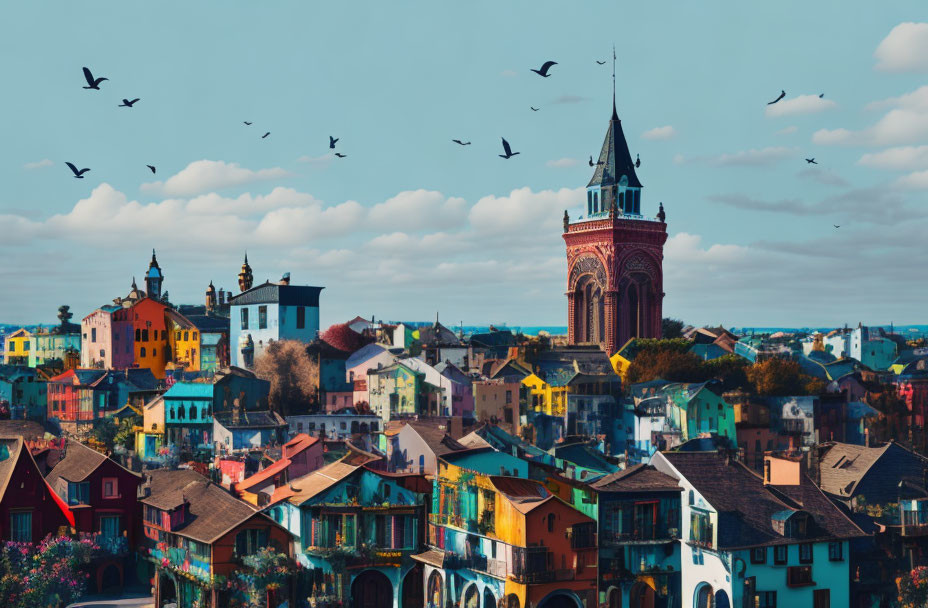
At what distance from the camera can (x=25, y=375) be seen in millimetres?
140125

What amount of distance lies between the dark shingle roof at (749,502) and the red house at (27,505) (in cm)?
3355

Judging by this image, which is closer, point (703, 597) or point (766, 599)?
point (766, 599)

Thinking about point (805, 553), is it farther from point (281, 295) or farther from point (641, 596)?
point (281, 295)

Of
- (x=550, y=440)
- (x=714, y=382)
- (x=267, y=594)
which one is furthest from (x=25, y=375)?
(x=267, y=594)

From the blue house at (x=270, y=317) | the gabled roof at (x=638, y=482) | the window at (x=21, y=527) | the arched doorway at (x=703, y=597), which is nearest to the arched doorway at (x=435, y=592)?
the gabled roof at (x=638, y=482)

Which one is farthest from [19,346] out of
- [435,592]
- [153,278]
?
[435,592]

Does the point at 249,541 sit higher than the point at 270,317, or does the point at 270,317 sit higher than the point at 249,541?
the point at 270,317

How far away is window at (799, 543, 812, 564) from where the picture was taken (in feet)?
236

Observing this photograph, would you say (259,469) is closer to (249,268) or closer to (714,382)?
(714,382)

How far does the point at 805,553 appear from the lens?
2835 inches

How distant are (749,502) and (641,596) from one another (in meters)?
7.32

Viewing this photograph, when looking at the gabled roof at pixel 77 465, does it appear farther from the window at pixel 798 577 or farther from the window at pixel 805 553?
the window at pixel 805 553

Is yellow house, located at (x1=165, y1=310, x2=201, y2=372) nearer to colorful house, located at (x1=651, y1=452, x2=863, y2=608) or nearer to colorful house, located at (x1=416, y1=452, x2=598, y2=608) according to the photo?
colorful house, located at (x1=416, y1=452, x2=598, y2=608)

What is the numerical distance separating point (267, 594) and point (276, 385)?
56.7 metres
